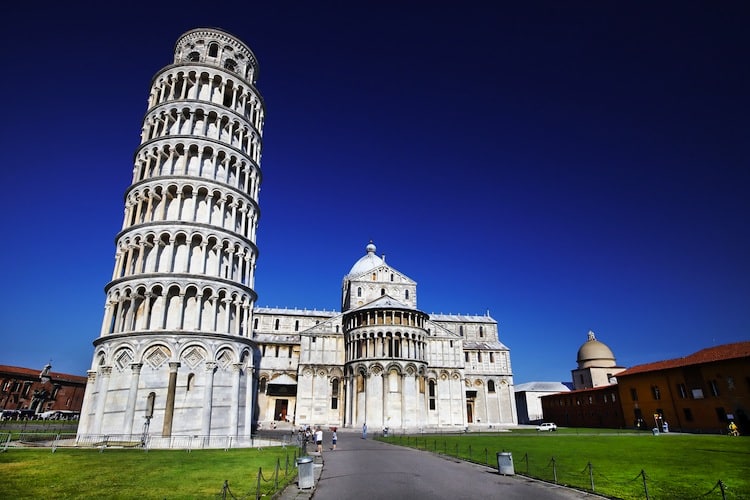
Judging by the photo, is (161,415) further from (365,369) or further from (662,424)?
(662,424)

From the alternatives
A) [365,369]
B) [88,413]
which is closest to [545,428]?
[365,369]

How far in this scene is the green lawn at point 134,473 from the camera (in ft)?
43.4

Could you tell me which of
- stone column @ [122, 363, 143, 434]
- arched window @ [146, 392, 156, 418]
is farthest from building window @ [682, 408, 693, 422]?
stone column @ [122, 363, 143, 434]

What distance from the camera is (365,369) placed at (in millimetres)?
54750

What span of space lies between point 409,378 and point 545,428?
59.6 feet

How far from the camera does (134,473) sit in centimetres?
1673

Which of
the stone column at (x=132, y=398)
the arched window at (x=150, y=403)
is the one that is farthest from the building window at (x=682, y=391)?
the stone column at (x=132, y=398)

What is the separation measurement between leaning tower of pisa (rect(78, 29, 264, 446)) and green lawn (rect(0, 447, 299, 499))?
537 centimetres

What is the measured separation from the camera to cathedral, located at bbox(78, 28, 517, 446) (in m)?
29.8

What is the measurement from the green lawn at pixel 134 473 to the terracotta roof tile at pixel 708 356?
1712 inches

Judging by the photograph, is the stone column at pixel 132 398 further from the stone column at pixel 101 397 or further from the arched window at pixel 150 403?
the stone column at pixel 101 397

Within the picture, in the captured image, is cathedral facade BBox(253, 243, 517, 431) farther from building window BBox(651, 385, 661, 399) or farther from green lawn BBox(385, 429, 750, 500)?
green lawn BBox(385, 429, 750, 500)

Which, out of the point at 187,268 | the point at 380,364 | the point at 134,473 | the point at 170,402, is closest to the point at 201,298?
the point at 187,268

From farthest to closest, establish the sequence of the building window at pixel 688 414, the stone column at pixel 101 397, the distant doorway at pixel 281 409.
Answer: the distant doorway at pixel 281 409, the building window at pixel 688 414, the stone column at pixel 101 397
